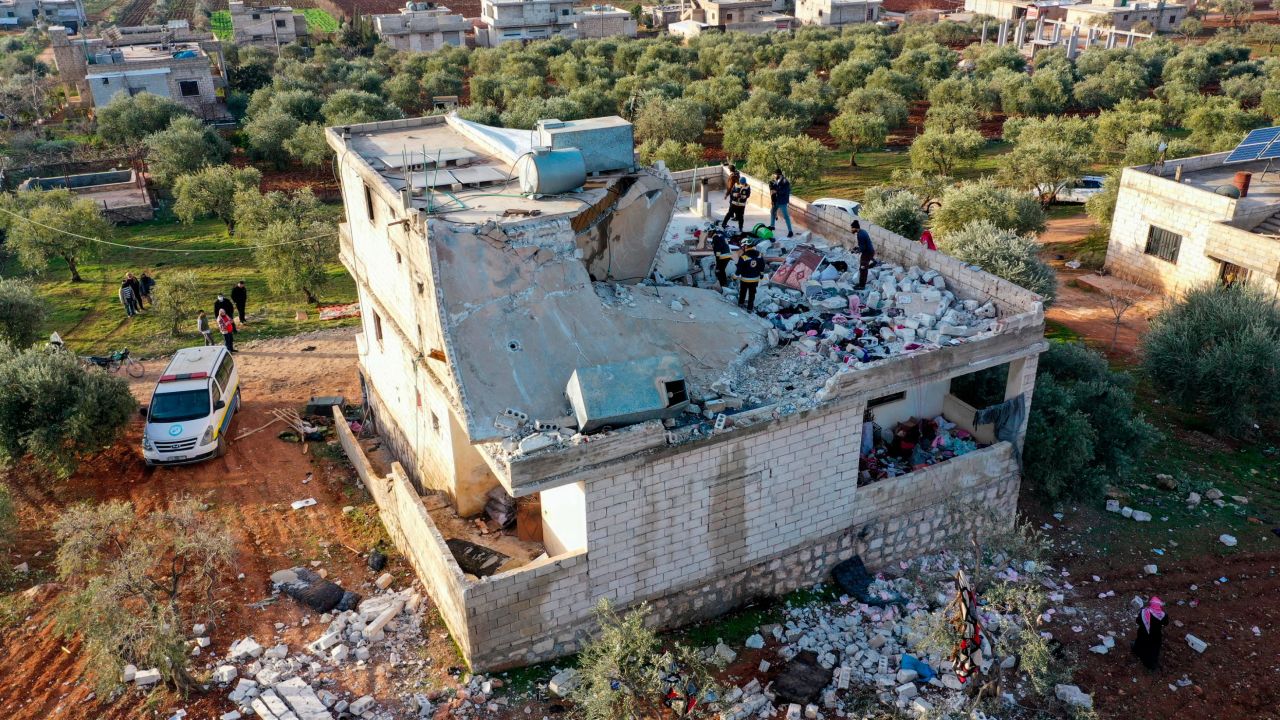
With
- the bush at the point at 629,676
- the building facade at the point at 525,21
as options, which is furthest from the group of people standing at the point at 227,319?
the building facade at the point at 525,21

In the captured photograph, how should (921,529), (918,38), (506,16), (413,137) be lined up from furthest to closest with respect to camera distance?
1. (506,16)
2. (918,38)
3. (413,137)
4. (921,529)

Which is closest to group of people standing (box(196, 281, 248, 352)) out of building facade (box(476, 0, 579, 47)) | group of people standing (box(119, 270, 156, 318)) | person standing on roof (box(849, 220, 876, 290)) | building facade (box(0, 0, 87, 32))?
group of people standing (box(119, 270, 156, 318))

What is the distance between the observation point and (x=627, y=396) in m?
11.6

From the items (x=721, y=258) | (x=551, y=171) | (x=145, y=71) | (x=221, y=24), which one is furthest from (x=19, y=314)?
(x=221, y=24)

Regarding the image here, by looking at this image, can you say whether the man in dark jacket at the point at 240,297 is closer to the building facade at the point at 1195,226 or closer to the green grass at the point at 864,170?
the green grass at the point at 864,170

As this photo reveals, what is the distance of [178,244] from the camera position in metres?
31.9

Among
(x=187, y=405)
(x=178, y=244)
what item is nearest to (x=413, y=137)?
(x=187, y=405)

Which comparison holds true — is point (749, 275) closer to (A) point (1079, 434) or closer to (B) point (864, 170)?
(A) point (1079, 434)

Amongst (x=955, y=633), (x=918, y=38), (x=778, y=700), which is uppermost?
(x=918, y=38)

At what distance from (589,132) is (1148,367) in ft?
43.8

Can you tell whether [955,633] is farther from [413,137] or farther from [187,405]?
[187,405]

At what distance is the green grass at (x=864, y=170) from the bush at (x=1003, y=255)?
42.9 feet

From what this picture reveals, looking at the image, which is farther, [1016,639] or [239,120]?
[239,120]

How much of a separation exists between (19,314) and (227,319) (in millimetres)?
4484
